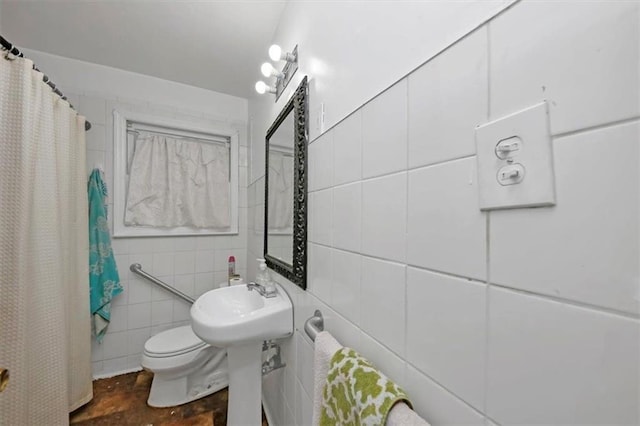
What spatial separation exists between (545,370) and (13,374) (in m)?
1.72

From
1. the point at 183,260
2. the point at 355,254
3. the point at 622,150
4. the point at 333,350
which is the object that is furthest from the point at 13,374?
the point at 622,150

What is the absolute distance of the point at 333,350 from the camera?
0.63 m

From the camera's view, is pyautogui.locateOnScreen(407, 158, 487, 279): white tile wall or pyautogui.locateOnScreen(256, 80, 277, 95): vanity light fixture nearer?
pyautogui.locateOnScreen(407, 158, 487, 279): white tile wall

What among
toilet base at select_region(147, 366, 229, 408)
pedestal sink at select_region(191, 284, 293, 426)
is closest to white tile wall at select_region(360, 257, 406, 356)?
pedestal sink at select_region(191, 284, 293, 426)

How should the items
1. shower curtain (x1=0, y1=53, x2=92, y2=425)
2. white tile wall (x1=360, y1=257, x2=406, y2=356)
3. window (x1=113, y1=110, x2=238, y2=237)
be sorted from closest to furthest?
1. white tile wall (x1=360, y1=257, x2=406, y2=356)
2. shower curtain (x1=0, y1=53, x2=92, y2=425)
3. window (x1=113, y1=110, x2=238, y2=237)

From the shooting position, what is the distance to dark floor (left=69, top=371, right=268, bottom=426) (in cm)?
139

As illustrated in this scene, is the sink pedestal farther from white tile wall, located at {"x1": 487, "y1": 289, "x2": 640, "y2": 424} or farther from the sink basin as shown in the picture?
white tile wall, located at {"x1": 487, "y1": 289, "x2": 640, "y2": 424}

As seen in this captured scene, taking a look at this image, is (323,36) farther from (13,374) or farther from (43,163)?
(13,374)

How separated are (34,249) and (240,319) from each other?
39.9 inches

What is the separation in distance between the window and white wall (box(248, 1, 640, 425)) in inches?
65.7

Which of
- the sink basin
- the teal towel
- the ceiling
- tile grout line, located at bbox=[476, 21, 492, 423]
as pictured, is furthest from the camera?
the teal towel

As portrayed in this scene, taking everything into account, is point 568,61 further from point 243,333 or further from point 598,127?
point 243,333

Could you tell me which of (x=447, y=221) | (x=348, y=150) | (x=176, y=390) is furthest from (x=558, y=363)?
(x=176, y=390)

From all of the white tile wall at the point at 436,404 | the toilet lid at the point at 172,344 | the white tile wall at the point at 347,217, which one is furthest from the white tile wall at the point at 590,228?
the toilet lid at the point at 172,344
